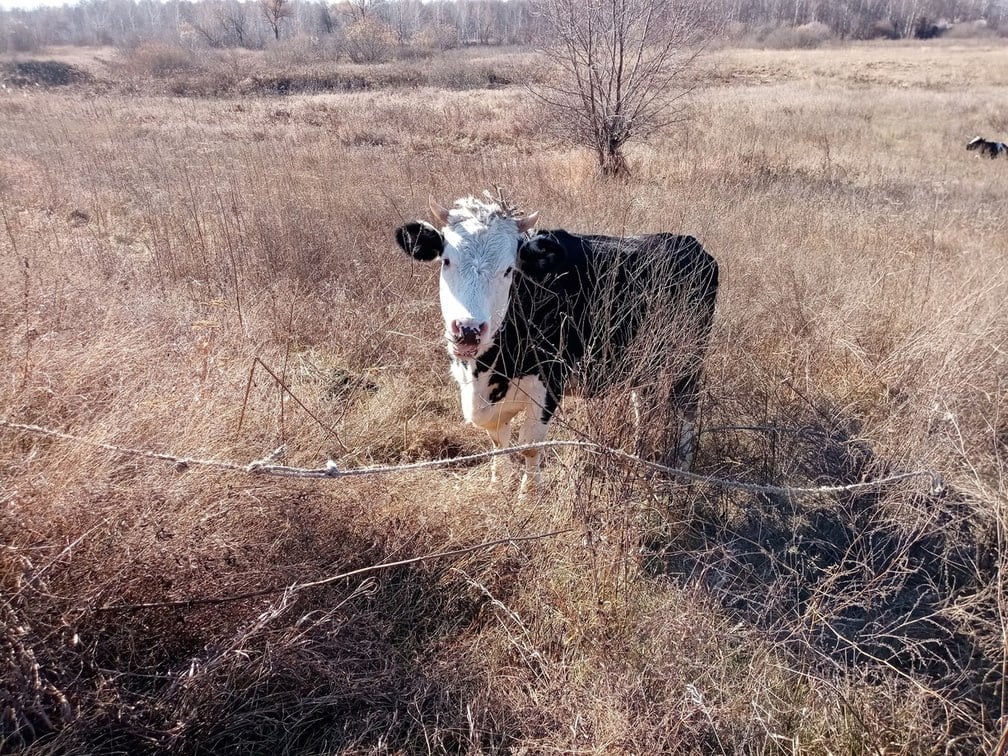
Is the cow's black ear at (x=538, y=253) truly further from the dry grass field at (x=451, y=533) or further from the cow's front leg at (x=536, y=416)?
the dry grass field at (x=451, y=533)

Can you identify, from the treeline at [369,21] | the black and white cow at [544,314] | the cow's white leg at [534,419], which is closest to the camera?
the black and white cow at [544,314]

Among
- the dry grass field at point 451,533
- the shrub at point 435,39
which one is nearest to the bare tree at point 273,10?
the shrub at point 435,39

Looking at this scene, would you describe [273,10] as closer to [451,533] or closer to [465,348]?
[465,348]

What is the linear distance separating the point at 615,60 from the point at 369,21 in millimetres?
44209

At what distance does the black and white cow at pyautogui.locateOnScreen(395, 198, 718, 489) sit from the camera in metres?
3.23

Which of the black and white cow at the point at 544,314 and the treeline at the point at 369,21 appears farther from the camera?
the treeline at the point at 369,21

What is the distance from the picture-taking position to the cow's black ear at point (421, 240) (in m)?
3.63

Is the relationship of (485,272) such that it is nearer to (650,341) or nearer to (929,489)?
(650,341)

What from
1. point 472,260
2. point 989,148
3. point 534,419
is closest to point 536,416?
point 534,419

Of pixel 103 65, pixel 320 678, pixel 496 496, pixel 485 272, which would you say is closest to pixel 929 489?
pixel 496 496

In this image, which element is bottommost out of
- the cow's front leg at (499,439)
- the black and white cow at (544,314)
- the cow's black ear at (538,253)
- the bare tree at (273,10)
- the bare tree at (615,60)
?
the cow's front leg at (499,439)

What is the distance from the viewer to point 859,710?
7.48 ft

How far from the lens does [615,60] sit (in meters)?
11.1

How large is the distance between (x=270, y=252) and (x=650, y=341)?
4.44 metres
